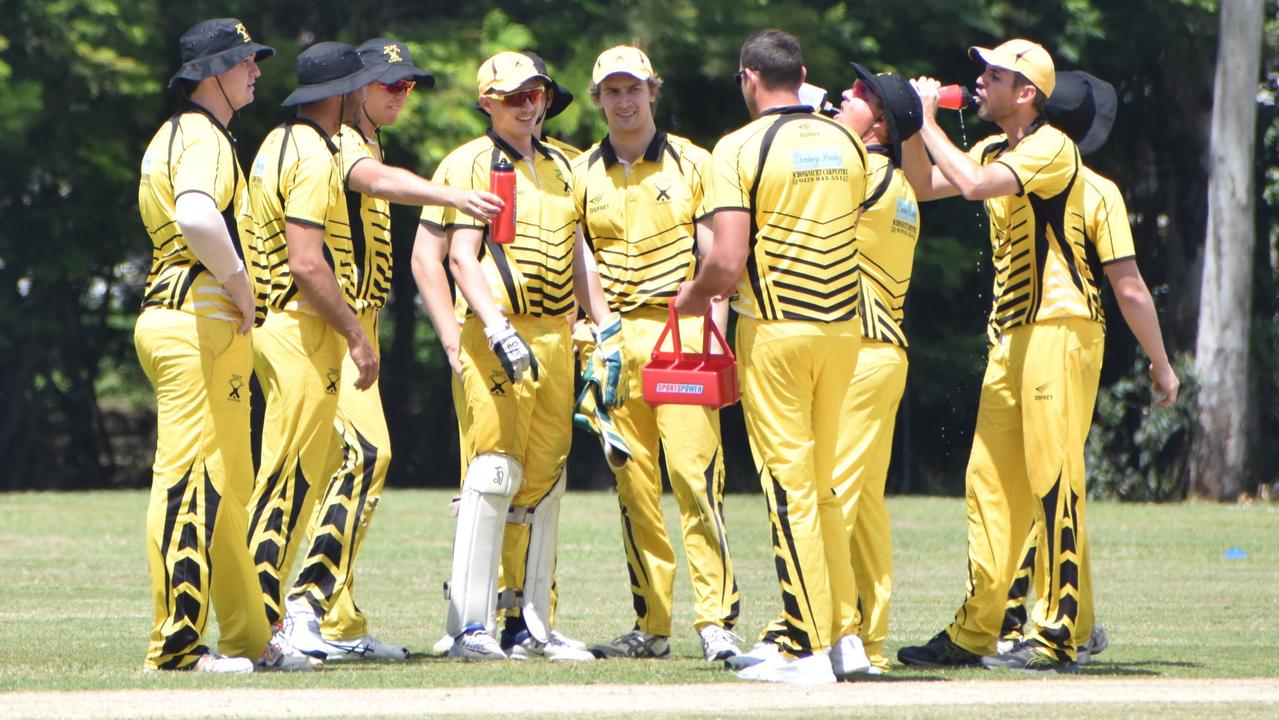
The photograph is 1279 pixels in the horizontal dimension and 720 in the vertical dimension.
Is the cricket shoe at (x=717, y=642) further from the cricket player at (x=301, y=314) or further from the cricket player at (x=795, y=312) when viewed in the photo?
the cricket player at (x=301, y=314)

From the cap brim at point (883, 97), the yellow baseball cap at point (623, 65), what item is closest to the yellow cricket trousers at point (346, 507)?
the yellow baseball cap at point (623, 65)

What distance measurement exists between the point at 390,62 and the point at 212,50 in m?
1.00

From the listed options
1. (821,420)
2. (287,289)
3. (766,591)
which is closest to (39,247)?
(766,591)

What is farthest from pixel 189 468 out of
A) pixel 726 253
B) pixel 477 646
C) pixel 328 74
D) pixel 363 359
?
pixel 726 253

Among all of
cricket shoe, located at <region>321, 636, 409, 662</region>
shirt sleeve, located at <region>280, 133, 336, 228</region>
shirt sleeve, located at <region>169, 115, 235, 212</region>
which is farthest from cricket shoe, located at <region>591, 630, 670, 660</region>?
shirt sleeve, located at <region>169, 115, 235, 212</region>

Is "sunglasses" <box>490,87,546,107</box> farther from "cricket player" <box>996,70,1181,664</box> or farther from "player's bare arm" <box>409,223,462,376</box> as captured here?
"cricket player" <box>996,70,1181,664</box>

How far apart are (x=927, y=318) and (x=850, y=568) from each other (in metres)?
17.6

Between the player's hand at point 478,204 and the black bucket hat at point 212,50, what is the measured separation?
0.99 m

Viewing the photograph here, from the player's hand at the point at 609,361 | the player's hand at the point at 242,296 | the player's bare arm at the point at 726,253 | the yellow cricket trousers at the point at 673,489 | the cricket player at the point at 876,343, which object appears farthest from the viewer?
the yellow cricket trousers at the point at 673,489

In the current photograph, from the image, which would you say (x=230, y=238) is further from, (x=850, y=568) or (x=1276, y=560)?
(x=1276, y=560)

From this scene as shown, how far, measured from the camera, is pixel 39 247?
70.5 ft

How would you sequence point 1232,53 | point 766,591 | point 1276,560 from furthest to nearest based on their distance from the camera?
point 1232,53
point 1276,560
point 766,591

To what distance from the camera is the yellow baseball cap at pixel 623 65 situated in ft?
26.6

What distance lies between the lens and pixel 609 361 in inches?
306
